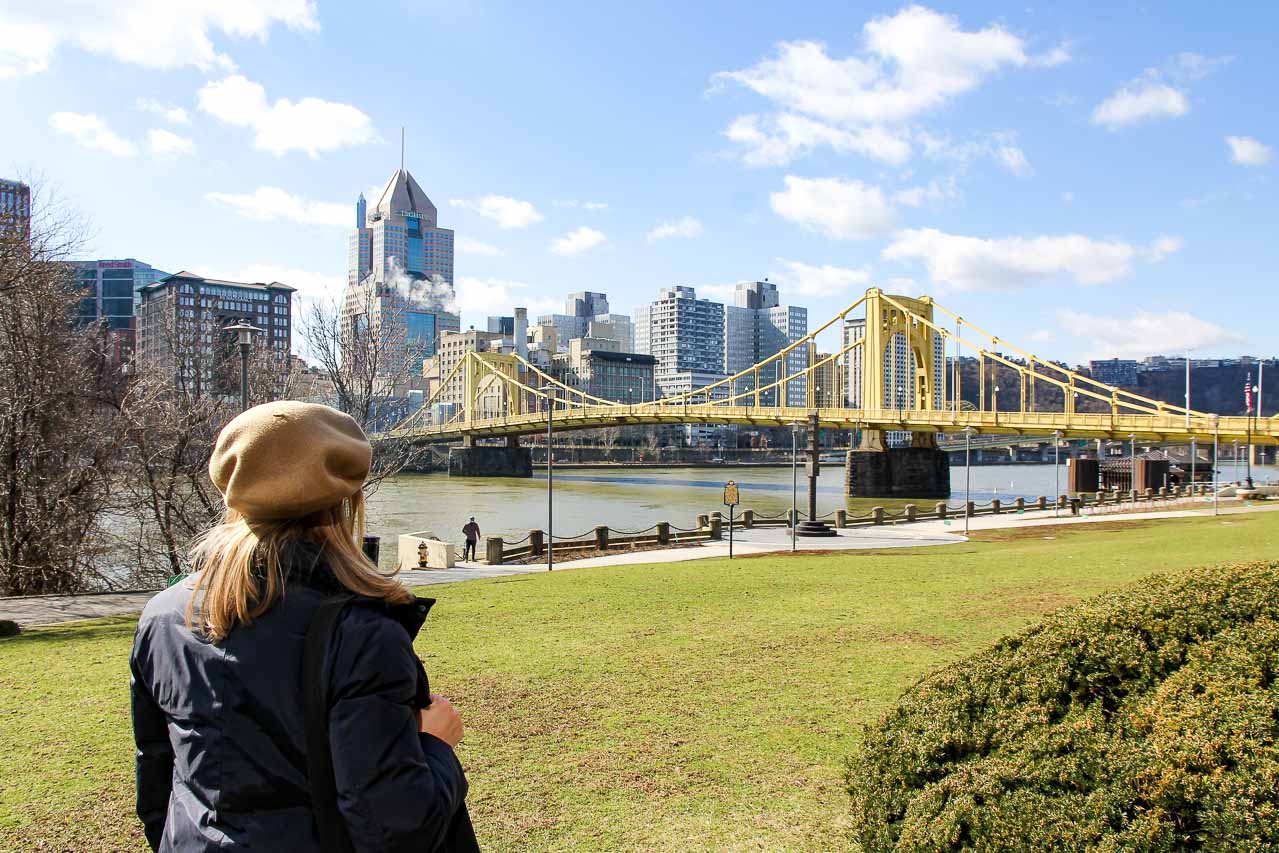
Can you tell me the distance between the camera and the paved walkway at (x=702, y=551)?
484 inches

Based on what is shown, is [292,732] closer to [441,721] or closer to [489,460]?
[441,721]

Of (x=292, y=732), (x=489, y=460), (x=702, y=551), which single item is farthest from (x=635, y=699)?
(x=489, y=460)

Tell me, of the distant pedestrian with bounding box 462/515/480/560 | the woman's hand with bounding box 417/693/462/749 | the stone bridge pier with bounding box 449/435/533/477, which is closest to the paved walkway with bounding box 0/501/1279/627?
the distant pedestrian with bounding box 462/515/480/560

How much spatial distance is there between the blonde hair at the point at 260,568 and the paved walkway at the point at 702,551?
11.3 meters

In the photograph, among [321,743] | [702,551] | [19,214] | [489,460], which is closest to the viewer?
[321,743]

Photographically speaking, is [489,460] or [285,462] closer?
[285,462]

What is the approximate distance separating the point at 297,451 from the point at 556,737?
4584mm

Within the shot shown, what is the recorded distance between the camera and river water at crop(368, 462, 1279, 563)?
36.1 meters

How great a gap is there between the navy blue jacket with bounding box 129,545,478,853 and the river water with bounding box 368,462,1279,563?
25677 mm

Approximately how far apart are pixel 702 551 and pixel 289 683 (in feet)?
72.2

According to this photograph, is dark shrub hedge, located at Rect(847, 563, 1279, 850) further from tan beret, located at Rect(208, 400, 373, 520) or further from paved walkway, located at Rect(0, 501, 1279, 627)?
paved walkway, located at Rect(0, 501, 1279, 627)

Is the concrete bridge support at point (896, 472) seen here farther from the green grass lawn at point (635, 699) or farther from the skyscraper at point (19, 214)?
the skyscraper at point (19, 214)

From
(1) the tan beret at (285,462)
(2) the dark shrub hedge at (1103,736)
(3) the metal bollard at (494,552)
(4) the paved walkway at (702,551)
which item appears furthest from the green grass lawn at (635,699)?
(3) the metal bollard at (494,552)

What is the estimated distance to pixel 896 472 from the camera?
5581cm
